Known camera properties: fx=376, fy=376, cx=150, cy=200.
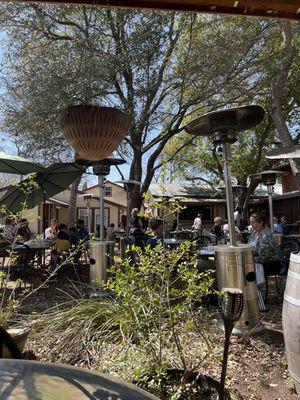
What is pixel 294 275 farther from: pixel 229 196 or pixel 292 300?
pixel 229 196

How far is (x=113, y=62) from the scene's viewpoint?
7.21 metres

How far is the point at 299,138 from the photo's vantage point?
18.8m

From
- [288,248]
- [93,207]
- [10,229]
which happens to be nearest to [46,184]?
[10,229]

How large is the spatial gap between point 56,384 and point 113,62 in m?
6.99

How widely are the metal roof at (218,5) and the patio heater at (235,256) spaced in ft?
5.57

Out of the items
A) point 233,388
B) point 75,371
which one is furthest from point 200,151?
point 75,371

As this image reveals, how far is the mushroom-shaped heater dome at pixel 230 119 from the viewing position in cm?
410

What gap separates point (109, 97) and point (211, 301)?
4.94m

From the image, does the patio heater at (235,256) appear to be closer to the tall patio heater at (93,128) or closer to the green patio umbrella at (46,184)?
the tall patio heater at (93,128)

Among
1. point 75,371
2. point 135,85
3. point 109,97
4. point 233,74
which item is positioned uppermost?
point 233,74

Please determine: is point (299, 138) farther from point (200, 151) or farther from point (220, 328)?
point (220, 328)

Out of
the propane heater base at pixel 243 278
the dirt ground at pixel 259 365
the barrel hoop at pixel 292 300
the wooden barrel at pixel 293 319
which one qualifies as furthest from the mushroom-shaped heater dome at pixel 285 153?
the dirt ground at pixel 259 365

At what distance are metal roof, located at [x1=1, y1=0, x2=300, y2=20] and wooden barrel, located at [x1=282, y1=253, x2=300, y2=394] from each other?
1.63 m

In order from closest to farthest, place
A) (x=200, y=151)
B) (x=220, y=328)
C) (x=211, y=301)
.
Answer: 1. (x=220, y=328)
2. (x=211, y=301)
3. (x=200, y=151)
